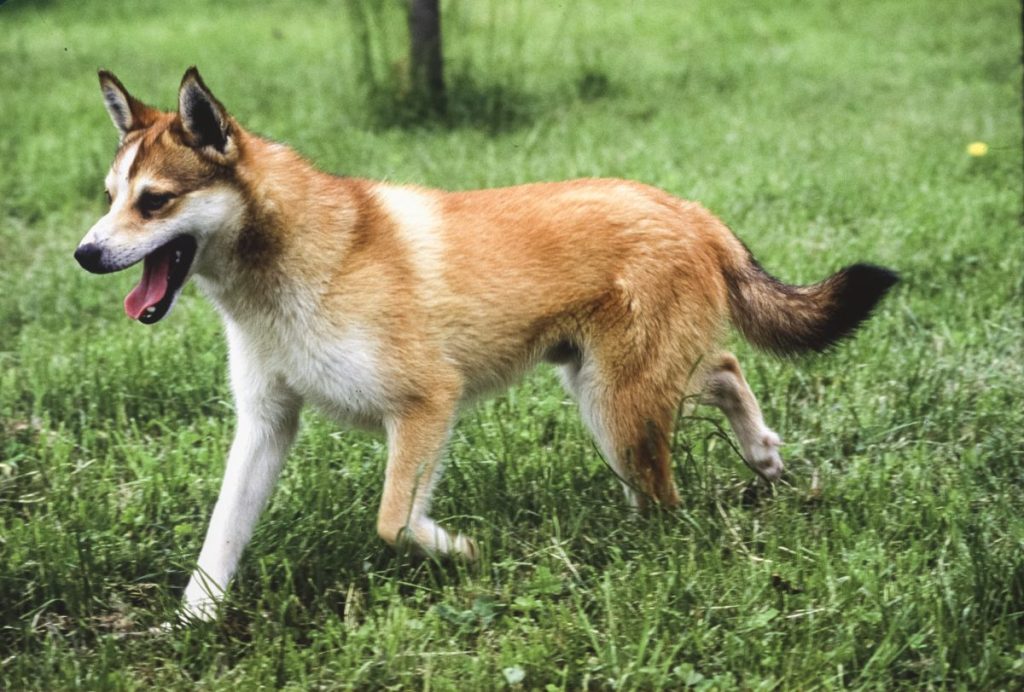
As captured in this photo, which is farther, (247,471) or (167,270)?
(247,471)

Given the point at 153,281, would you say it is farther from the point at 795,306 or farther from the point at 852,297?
the point at 852,297

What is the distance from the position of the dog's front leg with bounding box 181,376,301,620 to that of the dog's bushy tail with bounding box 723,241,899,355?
60.5 inches

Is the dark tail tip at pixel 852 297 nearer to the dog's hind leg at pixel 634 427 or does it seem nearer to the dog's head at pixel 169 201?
the dog's hind leg at pixel 634 427

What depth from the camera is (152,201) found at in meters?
3.65

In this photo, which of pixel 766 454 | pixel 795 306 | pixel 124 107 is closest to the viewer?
pixel 124 107

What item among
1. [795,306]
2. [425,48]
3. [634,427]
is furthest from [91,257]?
[425,48]

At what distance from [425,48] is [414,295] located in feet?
19.3

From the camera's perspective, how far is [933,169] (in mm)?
8070

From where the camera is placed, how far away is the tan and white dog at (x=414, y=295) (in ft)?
12.2

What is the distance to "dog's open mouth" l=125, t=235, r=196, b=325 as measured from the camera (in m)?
3.68

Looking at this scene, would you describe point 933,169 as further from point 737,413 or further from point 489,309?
point 489,309

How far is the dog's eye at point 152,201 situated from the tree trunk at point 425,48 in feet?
19.2

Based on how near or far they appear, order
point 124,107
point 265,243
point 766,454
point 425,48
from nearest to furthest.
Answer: point 265,243 → point 124,107 → point 766,454 → point 425,48

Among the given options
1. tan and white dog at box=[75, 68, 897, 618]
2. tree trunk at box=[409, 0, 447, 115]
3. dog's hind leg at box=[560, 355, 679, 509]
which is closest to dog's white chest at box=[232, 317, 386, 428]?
tan and white dog at box=[75, 68, 897, 618]
